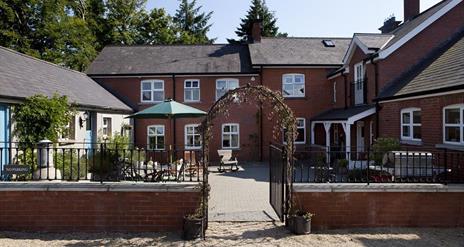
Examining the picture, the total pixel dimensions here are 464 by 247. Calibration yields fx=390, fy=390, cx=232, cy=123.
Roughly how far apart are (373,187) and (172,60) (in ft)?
58.0

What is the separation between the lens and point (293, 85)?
72.7ft

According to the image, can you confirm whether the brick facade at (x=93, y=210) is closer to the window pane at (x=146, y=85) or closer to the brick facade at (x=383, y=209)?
the brick facade at (x=383, y=209)

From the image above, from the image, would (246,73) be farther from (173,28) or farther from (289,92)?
(173,28)

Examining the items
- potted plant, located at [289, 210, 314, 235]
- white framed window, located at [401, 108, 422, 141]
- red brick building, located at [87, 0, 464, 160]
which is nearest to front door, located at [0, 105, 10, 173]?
potted plant, located at [289, 210, 314, 235]

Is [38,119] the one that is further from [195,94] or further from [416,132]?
[416,132]

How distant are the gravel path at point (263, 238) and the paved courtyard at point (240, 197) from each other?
0.96 meters

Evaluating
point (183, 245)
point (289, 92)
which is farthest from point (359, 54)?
point (183, 245)

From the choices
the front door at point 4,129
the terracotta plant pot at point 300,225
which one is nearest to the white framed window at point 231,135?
the front door at point 4,129

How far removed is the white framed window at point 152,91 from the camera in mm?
22266

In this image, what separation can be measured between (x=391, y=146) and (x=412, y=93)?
1836 mm

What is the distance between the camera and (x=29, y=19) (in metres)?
30.3

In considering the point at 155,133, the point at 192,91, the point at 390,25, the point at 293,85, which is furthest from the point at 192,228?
the point at 390,25

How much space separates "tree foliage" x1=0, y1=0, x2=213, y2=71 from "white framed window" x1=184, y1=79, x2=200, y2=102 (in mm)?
13340

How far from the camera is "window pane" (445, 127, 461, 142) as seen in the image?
1097cm
